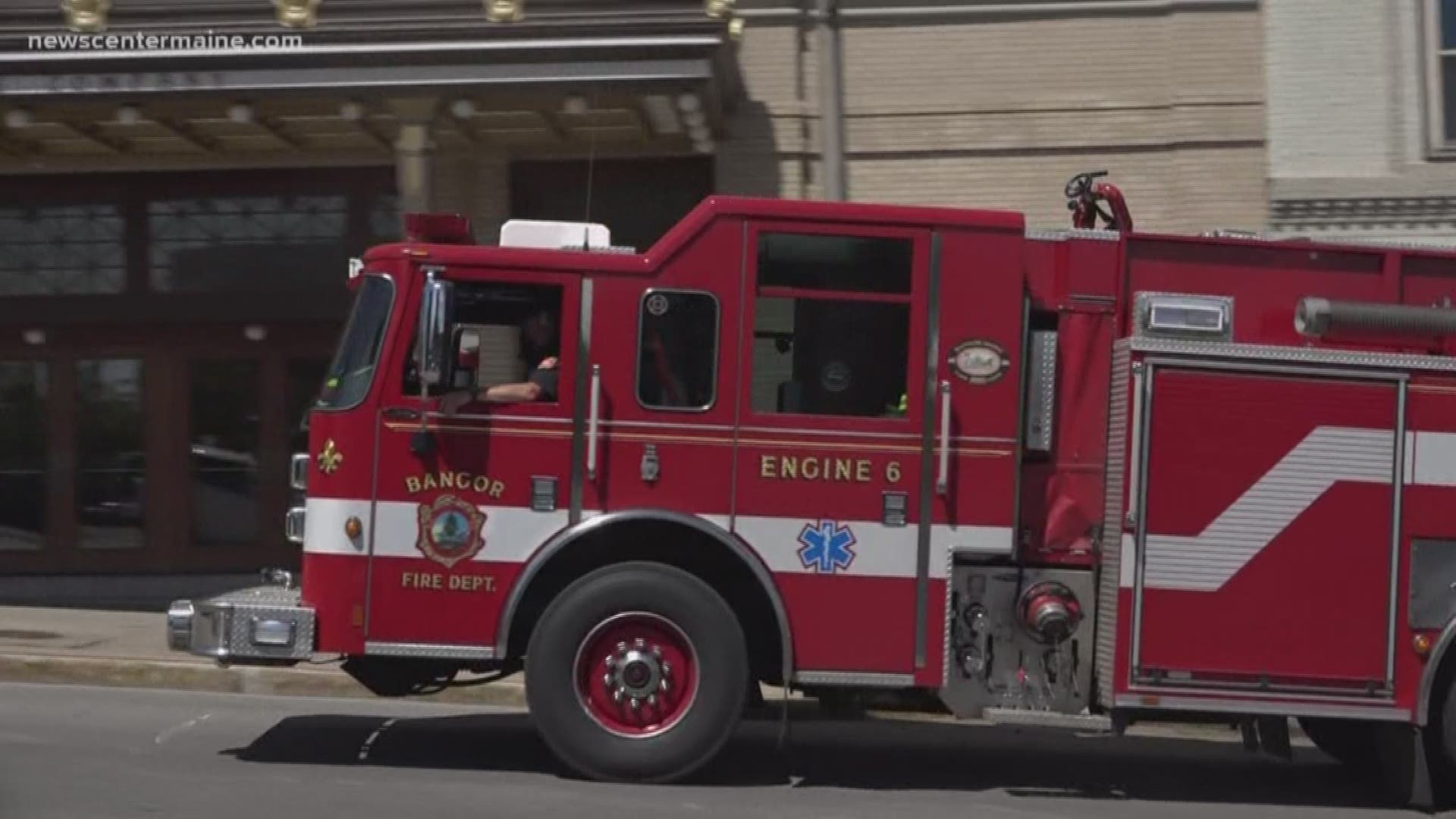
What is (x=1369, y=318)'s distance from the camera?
9367mm

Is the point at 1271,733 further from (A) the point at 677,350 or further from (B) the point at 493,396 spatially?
(B) the point at 493,396

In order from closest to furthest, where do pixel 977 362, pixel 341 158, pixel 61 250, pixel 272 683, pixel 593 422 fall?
pixel 593 422 < pixel 977 362 < pixel 272 683 < pixel 341 158 < pixel 61 250

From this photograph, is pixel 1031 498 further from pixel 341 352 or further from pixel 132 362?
pixel 132 362

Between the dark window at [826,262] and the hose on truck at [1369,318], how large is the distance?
1808 mm

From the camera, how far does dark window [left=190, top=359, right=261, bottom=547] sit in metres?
17.0

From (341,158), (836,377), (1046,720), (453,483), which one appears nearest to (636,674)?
(453,483)

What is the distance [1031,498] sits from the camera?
954cm

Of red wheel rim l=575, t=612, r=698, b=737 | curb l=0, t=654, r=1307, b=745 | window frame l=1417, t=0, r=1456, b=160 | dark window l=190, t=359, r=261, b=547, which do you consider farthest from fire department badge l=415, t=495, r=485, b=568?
window frame l=1417, t=0, r=1456, b=160

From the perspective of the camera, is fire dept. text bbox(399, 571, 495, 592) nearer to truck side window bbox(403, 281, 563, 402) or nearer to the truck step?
truck side window bbox(403, 281, 563, 402)

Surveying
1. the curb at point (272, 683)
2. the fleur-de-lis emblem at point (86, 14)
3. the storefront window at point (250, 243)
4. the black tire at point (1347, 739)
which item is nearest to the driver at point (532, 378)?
the curb at point (272, 683)

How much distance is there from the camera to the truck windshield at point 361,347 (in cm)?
945

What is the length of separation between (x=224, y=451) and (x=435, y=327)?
27.6 ft

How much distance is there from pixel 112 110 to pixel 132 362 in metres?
2.71

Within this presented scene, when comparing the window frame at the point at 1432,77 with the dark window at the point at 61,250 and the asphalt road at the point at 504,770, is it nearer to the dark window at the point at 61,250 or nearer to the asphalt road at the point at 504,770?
the asphalt road at the point at 504,770
